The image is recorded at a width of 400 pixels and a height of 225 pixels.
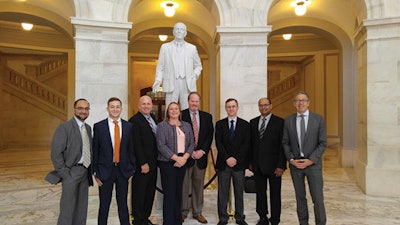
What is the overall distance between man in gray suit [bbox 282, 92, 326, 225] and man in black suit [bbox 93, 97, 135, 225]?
207cm

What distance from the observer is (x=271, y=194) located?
16.4 ft

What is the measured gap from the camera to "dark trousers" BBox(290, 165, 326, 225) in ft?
15.2

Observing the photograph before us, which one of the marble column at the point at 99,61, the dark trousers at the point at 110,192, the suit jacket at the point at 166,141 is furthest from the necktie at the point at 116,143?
the marble column at the point at 99,61

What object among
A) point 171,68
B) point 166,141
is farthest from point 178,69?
point 166,141

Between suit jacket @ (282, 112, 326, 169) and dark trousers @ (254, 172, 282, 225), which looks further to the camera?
dark trousers @ (254, 172, 282, 225)

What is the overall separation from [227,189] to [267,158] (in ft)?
2.47

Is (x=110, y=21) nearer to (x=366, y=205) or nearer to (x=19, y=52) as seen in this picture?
(x=366, y=205)

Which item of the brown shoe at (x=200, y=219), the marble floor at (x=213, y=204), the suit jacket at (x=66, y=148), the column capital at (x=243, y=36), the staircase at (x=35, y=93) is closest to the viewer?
the suit jacket at (x=66, y=148)

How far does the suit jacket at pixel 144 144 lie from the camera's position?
4617 millimetres

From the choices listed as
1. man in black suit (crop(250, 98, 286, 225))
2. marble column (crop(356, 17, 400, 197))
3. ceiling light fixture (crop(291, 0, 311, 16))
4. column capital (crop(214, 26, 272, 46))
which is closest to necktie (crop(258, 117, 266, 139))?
man in black suit (crop(250, 98, 286, 225))

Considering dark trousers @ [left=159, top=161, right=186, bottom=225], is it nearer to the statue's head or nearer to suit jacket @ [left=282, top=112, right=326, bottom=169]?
suit jacket @ [left=282, top=112, right=326, bottom=169]

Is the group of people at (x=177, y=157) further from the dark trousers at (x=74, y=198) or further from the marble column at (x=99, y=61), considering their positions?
the marble column at (x=99, y=61)

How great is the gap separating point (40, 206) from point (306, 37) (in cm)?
1203

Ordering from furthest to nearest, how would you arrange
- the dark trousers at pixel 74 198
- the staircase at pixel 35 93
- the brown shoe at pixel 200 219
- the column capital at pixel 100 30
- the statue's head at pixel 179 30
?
the staircase at pixel 35 93, the column capital at pixel 100 30, the statue's head at pixel 179 30, the brown shoe at pixel 200 219, the dark trousers at pixel 74 198
